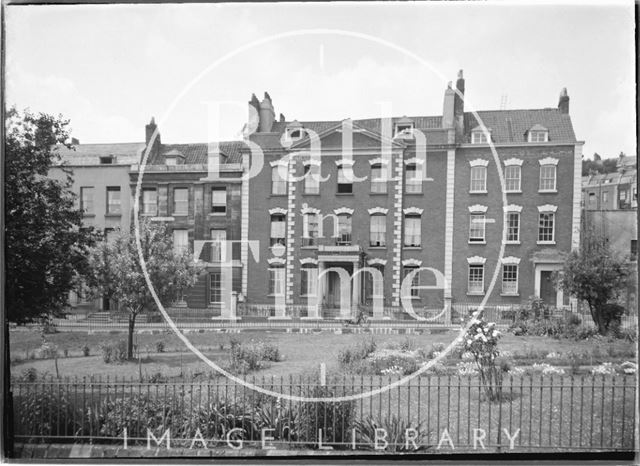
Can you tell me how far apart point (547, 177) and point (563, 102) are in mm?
815

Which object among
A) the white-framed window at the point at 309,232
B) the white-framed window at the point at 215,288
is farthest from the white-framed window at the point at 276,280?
the white-framed window at the point at 215,288

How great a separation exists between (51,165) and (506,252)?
17.2ft

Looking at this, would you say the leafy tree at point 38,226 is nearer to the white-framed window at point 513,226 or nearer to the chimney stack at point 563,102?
the white-framed window at point 513,226

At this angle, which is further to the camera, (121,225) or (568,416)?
(121,225)

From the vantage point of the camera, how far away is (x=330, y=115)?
4.79 m

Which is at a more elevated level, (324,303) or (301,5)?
(301,5)

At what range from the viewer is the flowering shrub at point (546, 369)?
4617 millimetres

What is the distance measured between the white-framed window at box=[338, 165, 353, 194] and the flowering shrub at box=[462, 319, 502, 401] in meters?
2.03

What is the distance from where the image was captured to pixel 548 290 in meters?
4.70

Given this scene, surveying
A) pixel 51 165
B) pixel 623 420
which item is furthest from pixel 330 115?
pixel 623 420

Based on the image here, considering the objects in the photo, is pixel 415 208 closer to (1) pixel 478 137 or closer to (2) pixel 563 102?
(1) pixel 478 137

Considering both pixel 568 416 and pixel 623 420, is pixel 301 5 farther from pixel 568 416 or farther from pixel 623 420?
pixel 623 420

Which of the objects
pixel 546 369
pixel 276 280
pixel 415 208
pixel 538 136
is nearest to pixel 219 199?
pixel 276 280

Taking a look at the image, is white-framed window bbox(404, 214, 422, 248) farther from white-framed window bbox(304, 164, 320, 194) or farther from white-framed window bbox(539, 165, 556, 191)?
white-framed window bbox(539, 165, 556, 191)
